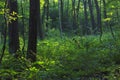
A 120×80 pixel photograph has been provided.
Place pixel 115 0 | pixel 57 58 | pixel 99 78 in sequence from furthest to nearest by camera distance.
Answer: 1. pixel 115 0
2. pixel 57 58
3. pixel 99 78

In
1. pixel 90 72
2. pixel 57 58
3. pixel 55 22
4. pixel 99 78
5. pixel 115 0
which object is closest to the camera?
pixel 99 78

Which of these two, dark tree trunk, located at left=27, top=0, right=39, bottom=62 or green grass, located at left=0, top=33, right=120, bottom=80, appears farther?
dark tree trunk, located at left=27, top=0, right=39, bottom=62

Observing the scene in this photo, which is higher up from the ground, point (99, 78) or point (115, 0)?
point (115, 0)

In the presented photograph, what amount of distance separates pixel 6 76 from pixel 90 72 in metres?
2.99

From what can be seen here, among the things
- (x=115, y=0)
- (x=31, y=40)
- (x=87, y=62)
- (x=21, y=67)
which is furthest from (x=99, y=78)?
(x=115, y=0)

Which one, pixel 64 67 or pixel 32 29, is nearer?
pixel 64 67

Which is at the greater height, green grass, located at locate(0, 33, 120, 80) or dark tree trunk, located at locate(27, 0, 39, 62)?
dark tree trunk, located at locate(27, 0, 39, 62)

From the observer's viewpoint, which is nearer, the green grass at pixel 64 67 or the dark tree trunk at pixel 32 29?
the green grass at pixel 64 67

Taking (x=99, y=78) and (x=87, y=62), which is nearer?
(x=99, y=78)

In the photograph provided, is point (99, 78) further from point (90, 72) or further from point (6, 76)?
point (6, 76)

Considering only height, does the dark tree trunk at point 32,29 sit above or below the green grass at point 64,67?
above

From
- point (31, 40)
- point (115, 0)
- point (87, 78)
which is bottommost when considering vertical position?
point (87, 78)

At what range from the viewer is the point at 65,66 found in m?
11.4

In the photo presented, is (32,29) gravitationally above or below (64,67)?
above
